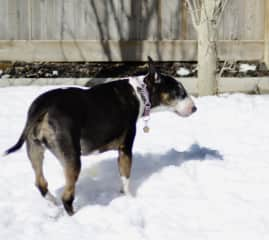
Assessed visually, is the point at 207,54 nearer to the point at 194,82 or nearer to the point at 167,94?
the point at 194,82

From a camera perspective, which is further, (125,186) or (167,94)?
(167,94)

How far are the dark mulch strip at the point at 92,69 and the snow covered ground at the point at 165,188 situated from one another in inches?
71.0

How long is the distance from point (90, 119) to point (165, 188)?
3.23ft

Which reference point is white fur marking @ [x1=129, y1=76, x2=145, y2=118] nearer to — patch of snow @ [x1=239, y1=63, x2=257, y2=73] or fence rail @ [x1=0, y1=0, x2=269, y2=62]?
fence rail @ [x1=0, y1=0, x2=269, y2=62]

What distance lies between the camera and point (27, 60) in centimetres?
959

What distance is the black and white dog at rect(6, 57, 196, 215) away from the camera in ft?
15.9

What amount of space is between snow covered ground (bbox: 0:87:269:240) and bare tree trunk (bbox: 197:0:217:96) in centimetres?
81

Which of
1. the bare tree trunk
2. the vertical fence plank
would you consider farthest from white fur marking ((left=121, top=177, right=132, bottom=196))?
the vertical fence plank

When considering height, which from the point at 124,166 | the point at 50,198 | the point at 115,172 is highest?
the point at 124,166

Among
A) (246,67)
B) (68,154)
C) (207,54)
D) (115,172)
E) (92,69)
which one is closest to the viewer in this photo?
(68,154)

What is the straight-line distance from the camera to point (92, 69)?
31.9 ft

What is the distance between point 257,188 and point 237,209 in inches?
20.7

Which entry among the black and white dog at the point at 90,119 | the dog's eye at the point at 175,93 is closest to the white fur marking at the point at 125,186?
the black and white dog at the point at 90,119

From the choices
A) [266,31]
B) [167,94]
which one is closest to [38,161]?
[167,94]
